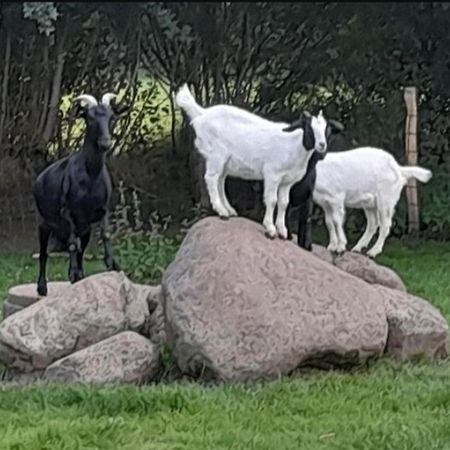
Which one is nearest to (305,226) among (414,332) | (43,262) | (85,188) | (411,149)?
(414,332)

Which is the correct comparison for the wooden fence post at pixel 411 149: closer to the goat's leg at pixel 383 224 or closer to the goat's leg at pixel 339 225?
the goat's leg at pixel 383 224

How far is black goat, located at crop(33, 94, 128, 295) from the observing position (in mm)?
7059

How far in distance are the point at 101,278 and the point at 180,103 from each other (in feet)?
4.10

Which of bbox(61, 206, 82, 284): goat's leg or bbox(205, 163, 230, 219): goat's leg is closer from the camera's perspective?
bbox(205, 163, 230, 219): goat's leg

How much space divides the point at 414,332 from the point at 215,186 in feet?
4.72

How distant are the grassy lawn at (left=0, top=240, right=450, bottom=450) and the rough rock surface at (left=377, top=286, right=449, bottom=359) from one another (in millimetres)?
210

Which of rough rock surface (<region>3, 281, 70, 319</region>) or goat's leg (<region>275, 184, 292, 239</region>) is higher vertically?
goat's leg (<region>275, 184, 292, 239</region>)

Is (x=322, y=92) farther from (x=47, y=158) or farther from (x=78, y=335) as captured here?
(x=78, y=335)

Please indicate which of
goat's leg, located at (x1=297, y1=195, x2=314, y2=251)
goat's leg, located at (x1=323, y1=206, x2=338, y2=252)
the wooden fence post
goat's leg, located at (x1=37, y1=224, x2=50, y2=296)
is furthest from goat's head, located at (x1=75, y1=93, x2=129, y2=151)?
the wooden fence post

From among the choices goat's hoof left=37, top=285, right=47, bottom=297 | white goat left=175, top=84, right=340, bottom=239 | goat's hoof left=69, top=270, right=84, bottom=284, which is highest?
white goat left=175, top=84, right=340, bottom=239

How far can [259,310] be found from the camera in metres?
6.36

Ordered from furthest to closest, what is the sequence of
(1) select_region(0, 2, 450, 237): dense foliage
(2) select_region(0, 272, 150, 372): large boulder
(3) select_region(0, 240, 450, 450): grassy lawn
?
1. (1) select_region(0, 2, 450, 237): dense foliage
2. (2) select_region(0, 272, 150, 372): large boulder
3. (3) select_region(0, 240, 450, 450): grassy lawn

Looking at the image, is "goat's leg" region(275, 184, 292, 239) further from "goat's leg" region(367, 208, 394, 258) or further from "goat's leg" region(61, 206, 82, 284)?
"goat's leg" region(61, 206, 82, 284)

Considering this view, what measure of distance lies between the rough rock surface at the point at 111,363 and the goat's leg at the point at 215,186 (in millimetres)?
1018
